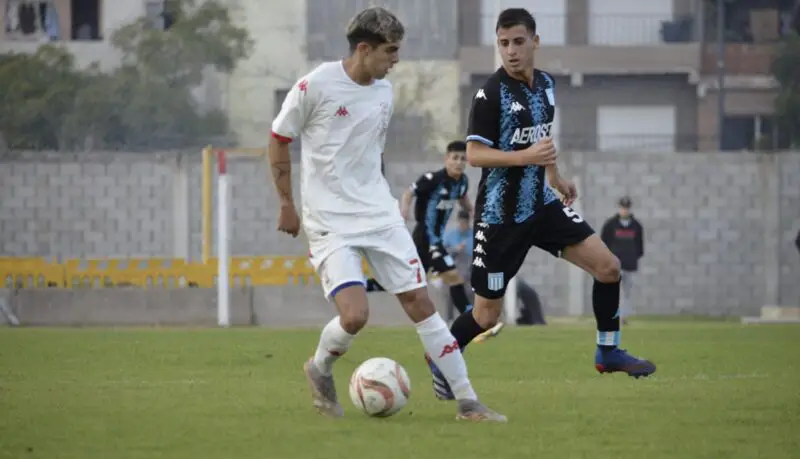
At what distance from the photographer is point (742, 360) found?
47.0 feet

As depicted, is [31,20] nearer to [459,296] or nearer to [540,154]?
[459,296]

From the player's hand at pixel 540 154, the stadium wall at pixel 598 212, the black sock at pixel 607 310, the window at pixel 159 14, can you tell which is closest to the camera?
the player's hand at pixel 540 154

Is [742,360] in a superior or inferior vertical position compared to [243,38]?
inferior

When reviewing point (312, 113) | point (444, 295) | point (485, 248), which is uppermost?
point (312, 113)

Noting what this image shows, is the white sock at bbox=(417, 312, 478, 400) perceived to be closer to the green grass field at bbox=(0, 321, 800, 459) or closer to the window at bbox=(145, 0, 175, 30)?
the green grass field at bbox=(0, 321, 800, 459)

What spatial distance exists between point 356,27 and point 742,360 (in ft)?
20.9

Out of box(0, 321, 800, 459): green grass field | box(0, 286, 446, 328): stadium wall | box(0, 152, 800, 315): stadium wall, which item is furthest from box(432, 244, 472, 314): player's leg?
box(0, 152, 800, 315): stadium wall

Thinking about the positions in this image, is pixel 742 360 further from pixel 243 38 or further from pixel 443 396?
pixel 243 38

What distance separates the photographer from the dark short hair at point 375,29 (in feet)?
29.7

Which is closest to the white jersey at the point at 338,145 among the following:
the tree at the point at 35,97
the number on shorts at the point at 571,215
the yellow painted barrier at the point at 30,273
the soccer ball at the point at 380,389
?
the soccer ball at the point at 380,389

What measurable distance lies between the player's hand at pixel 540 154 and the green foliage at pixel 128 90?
24.7 metres

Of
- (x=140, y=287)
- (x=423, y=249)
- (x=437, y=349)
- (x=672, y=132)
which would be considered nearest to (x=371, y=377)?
(x=437, y=349)

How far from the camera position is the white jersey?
9.19 m

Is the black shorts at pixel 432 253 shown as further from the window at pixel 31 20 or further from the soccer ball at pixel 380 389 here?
the window at pixel 31 20
